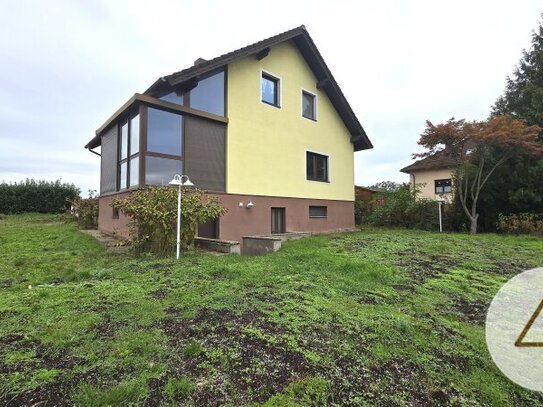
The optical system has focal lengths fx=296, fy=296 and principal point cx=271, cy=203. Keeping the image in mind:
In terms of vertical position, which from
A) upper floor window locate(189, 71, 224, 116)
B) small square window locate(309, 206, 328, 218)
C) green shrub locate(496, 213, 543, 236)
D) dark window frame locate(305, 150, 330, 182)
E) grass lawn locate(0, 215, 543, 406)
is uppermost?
upper floor window locate(189, 71, 224, 116)

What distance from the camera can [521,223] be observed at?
11.8m

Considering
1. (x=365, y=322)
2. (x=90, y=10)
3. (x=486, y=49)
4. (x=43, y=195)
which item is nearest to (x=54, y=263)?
(x=365, y=322)

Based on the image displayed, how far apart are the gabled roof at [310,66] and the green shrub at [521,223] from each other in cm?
656

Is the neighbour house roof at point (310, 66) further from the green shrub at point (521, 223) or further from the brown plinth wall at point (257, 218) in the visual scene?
the green shrub at point (521, 223)

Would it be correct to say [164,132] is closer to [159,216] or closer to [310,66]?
[159,216]

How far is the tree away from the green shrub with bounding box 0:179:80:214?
74.7 feet

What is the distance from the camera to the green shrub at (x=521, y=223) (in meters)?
11.4

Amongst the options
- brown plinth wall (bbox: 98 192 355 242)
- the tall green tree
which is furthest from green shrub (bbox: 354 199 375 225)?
the tall green tree

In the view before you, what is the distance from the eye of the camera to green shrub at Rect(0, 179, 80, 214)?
68.5 feet

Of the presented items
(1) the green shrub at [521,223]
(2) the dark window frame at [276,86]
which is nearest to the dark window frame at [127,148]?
(2) the dark window frame at [276,86]

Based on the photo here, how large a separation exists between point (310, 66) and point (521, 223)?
10757 mm

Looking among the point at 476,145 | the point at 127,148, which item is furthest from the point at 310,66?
the point at 127,148

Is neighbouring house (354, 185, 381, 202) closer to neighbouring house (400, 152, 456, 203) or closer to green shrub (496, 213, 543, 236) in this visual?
neighbouring house (400, 152, 456, 203)

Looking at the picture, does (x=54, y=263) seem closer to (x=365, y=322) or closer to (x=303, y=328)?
(x=303, y=328)
